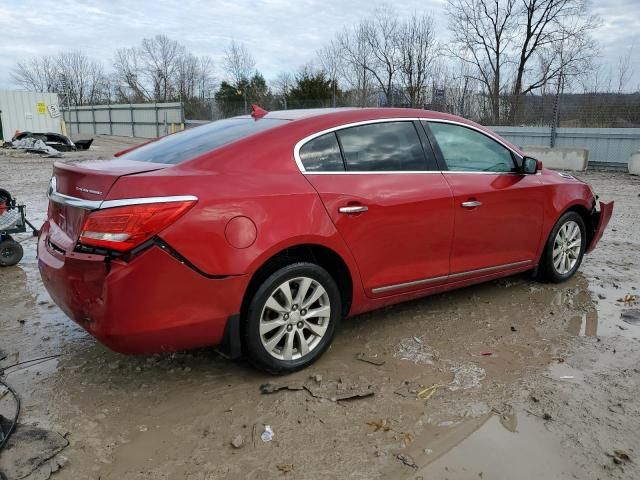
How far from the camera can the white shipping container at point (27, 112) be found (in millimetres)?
27328

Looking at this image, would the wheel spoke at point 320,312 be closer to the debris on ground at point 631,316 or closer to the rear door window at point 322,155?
the rear door window at point 322,155

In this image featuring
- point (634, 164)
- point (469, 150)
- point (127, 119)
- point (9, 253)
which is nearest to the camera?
point (469, 150)

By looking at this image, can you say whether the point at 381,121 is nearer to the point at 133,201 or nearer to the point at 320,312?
the point at 320,312

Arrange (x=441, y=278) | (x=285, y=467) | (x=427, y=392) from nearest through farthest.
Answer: (x=285, y=467), (x=427, y=392), (x=441, y=278)

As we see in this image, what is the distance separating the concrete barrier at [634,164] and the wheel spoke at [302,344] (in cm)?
1397

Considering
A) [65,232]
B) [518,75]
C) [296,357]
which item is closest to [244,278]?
[296,357]

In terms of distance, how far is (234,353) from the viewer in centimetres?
305

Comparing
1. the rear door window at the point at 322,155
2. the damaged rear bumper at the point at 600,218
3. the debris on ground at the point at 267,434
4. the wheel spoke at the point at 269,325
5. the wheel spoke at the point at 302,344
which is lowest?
the debris on ground at the point at 267,434

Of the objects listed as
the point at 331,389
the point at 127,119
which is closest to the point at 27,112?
the point at 127,119

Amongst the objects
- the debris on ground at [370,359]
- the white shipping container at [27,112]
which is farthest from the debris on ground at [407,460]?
the white shipping container at [27,112]

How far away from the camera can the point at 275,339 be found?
10.4ft

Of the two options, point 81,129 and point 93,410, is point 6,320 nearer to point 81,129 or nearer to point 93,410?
point 93,410

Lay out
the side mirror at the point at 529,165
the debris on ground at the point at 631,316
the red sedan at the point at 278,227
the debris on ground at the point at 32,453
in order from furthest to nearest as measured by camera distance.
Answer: the side mirror at the point at 529,165, the debris on ground at the point at 631,316, the red sedan at the point at 278,227, the debris on ground at the point at 32,453

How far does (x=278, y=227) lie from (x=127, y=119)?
38.0 m
